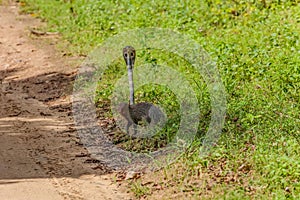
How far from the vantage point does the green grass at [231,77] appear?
21.4ft

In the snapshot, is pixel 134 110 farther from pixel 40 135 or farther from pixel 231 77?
pixel 231 77

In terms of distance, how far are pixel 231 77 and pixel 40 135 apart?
2606 millimetres

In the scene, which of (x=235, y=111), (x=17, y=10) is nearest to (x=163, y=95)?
(x=235, y=111)

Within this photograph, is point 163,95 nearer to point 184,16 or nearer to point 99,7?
point 184,16

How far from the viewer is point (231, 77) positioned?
29.6 feet

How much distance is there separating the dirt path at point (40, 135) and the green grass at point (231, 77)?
1.69 ft

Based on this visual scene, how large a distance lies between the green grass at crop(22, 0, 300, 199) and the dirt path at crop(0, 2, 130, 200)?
1.69 ft

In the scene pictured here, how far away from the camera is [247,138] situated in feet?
23.7

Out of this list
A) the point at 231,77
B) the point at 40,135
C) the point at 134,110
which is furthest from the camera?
the point at 231,77

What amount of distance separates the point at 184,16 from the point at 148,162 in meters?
4.76

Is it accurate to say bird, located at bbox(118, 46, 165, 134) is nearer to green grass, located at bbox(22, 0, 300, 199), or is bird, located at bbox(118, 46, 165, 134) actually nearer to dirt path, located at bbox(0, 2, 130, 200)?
green grass, located at bbox(22, 0, 300, 199)

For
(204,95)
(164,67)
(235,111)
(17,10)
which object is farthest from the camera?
(17,10)

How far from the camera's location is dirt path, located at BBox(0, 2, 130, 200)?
671 cm

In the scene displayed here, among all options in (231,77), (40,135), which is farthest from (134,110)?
(231,77)
